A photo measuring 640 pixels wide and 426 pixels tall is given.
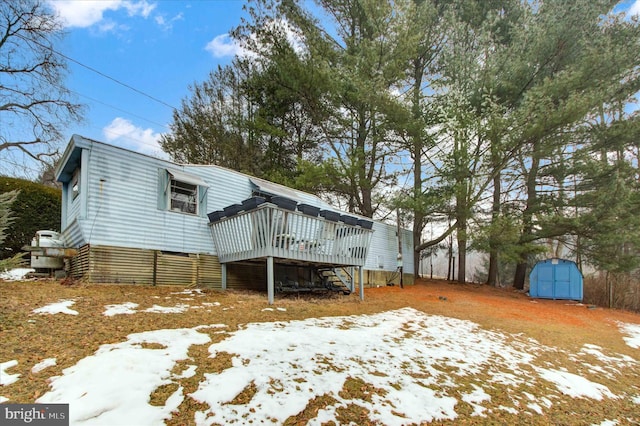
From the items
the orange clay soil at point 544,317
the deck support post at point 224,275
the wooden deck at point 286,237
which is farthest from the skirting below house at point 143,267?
the orange clay soil at point 544,317

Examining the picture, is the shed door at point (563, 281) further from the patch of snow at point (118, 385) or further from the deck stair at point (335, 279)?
the patch of snow at point (118, 385)

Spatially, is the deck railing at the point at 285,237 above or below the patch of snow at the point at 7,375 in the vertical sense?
above

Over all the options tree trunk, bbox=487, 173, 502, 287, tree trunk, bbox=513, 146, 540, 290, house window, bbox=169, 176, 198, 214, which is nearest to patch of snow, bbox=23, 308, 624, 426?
house window, bbox=169, 176, 198, 214

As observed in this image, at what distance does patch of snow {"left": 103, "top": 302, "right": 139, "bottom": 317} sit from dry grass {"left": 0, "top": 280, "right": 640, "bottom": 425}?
105 mm

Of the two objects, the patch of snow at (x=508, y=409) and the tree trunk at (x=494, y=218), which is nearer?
the patch of snow at (x=508, y=409)

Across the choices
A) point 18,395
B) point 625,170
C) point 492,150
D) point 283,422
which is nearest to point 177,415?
point 283,422

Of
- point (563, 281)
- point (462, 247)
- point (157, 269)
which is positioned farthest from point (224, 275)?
point (563, 281)

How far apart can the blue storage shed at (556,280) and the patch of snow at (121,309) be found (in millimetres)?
15624

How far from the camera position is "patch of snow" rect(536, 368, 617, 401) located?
4.38 meters

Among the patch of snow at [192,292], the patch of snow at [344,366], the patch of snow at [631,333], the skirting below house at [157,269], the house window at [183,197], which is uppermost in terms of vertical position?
the house window at [183,197]

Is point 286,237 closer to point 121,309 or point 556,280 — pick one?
point 121,309

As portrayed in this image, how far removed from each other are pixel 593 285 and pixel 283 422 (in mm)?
17302

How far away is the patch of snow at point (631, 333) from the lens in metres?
7.63

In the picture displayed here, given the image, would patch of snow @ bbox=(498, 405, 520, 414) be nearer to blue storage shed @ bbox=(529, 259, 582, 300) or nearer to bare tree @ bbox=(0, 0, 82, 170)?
blue storage shed @ bbox=(529, 259, 582, 300)
